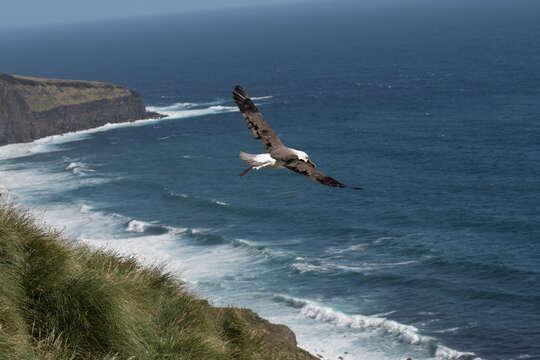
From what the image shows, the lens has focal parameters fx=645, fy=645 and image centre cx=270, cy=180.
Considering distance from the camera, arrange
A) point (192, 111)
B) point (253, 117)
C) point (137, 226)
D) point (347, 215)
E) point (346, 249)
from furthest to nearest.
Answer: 1. point (192, 111)
2. point (347, 215)
3. point (137, 226)
4. point (346, 249)
5. point (253, 117)

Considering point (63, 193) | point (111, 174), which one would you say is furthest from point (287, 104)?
point (63, 193)

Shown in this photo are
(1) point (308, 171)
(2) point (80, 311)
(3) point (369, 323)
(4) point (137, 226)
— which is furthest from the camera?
(4) point (137, 226)

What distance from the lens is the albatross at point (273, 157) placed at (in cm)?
1131

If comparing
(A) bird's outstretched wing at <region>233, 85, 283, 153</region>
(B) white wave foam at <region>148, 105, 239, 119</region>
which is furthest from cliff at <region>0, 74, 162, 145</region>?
(A) bird's outstretched wing at <region>233, 85, 283, 153</region>

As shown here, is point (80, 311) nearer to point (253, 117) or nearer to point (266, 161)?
point (253, 117)

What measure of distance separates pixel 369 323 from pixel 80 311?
38.2 m

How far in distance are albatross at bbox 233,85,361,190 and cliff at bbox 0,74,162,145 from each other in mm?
142129

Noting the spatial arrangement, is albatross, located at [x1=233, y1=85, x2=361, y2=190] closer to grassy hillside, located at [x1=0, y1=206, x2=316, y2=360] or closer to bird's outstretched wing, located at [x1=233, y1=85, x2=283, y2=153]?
bird's outstretched wing, located at [x1=233, y1=85, x2=283, y2=153]

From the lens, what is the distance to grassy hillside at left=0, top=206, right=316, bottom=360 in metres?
14.9

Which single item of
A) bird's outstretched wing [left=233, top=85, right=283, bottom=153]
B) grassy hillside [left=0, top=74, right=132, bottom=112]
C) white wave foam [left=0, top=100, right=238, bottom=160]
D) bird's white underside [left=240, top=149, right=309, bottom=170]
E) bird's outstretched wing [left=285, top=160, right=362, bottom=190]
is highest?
bird's outstretched wing [left=233, top=85, right=283, bottom=153]

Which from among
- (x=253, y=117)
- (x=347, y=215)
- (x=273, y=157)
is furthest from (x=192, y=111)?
(x=273, y=157)

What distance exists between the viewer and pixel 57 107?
511ft

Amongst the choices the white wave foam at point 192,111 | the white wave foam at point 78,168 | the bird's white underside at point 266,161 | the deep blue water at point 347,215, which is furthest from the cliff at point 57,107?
the bird's white underside at point 266,161

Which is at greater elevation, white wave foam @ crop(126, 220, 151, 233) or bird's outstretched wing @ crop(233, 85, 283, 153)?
bird's outstretched wing @ crop(233, 85, 283, 153)
